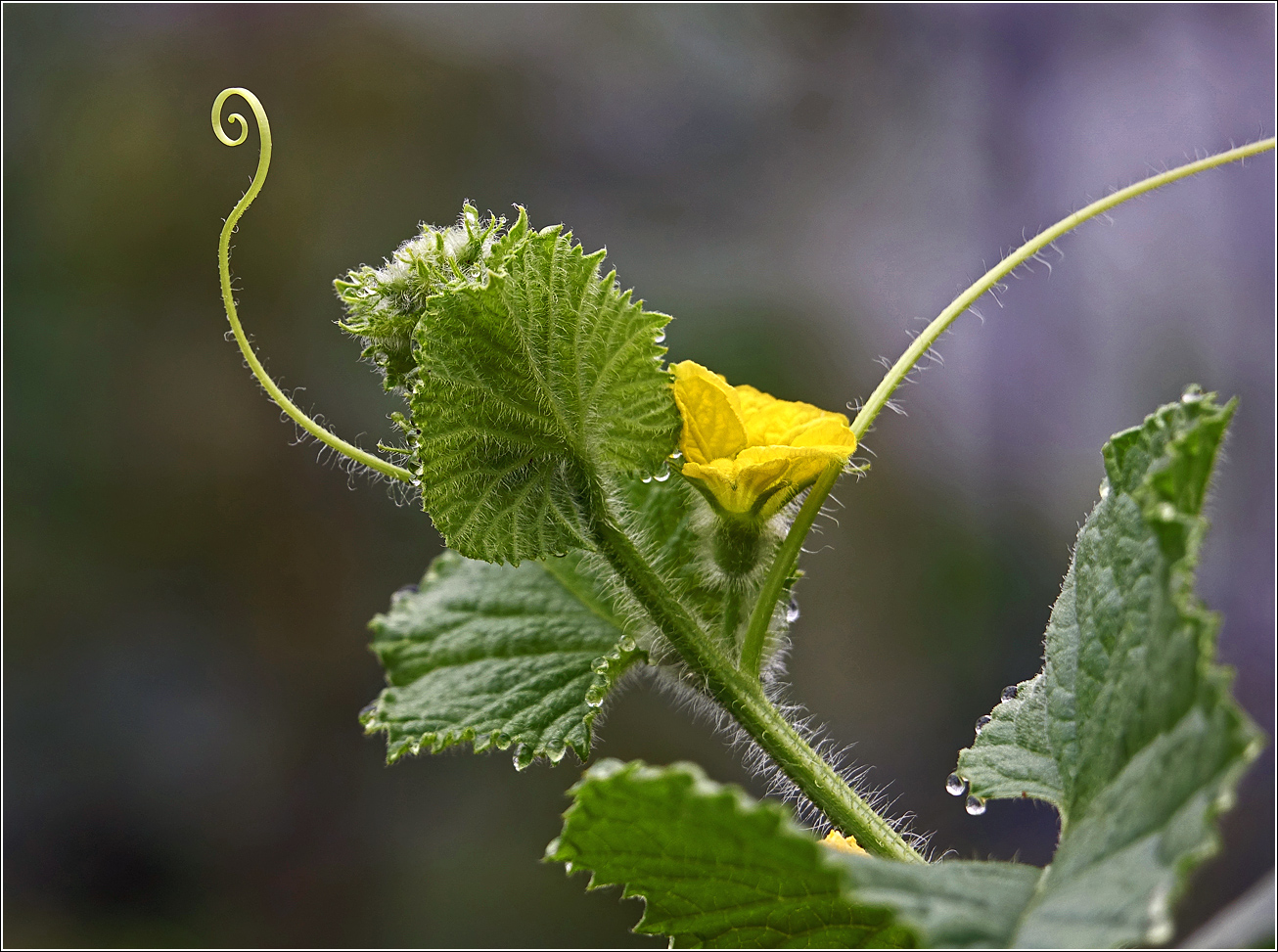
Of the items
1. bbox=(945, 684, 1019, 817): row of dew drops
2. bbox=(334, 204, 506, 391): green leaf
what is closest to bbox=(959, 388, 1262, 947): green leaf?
bbox=(945, 684, 1019, 817): row of dew drops

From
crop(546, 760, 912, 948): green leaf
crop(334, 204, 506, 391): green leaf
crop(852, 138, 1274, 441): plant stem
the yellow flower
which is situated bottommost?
crop(546, 760, 912, 948): green leaf

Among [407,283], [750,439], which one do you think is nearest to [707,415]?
[750,439]

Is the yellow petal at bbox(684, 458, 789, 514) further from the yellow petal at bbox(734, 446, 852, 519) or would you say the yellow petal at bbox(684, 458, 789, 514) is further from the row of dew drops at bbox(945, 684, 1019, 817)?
the row of dew drops at bbox(945, 684, 1019, 817)

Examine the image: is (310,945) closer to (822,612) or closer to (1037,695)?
(822,612)

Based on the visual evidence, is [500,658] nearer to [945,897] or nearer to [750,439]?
[750,439]

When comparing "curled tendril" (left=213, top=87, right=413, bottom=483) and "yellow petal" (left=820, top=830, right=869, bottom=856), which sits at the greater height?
"curled tendril" (left=213, top=87, right=413, bottom=483)

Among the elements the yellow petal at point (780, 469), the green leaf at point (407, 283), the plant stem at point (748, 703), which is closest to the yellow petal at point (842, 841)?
the plant stem at point (748, 703)
